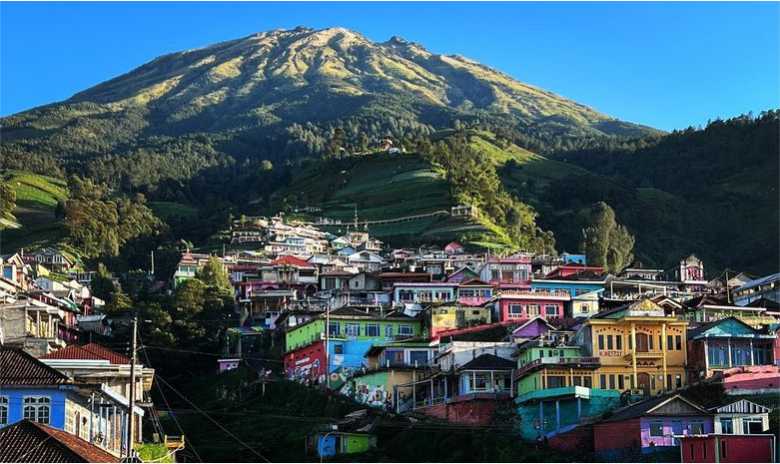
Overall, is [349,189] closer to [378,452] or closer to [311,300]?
[311,300]

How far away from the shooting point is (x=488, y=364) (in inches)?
2212

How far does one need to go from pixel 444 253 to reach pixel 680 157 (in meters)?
74.2

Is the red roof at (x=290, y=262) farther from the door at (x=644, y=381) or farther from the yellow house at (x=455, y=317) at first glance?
the door at (x=644, y=381)

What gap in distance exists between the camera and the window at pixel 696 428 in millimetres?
45500

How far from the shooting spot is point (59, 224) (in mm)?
120438

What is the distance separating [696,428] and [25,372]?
74.1 ft

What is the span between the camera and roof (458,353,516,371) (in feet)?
182

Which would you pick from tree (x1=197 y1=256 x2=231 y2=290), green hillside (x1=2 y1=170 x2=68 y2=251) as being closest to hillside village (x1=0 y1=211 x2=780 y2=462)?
tree (x1=197 y1=256 x2=231 y2=290)

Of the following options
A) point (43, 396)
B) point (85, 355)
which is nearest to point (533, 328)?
point (85, 355)

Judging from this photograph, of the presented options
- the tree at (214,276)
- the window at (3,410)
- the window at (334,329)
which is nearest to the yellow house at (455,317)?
the window at (334,329)

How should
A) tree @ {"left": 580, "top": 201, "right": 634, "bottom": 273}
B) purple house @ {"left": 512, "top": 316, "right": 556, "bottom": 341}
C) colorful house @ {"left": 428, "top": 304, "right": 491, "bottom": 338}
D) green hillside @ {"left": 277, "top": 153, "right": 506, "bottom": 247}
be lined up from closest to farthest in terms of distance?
purple house @ {"left": 512, "top": 316, "right": 556, "bottom": 341}
colorful house @ {"left": 428, "top": 304, "right": 491, "bottom": 338}
tree @ {"left": 580, "top": 201, "right": 634, "bottom": 273}
green hillside @ {"left": 277, "top": 153, "right": 506, "bottom": 247}

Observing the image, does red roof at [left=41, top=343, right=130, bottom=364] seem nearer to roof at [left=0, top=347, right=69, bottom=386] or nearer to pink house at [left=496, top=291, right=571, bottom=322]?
roof at [left=0, top=347, right=69, bottom=386]

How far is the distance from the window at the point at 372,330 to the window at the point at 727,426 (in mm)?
25912

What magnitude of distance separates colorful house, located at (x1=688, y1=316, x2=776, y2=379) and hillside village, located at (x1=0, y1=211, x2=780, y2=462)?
0.08 m
